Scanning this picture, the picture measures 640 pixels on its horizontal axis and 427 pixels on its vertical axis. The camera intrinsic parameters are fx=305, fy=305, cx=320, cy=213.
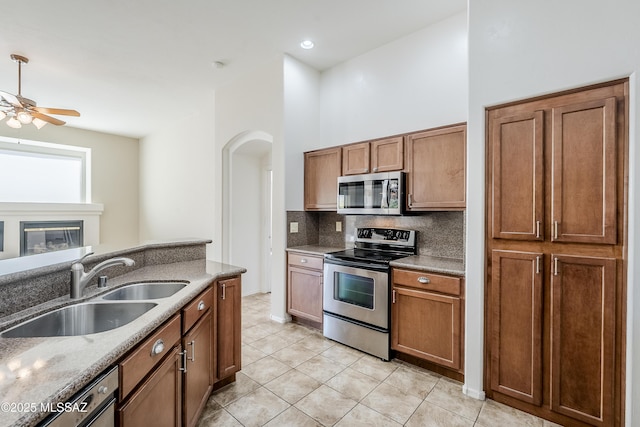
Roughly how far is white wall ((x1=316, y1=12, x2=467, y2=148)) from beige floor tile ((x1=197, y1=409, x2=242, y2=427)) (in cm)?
301

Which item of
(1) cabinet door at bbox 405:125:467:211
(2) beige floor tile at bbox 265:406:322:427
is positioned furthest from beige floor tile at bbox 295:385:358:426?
(1) cabinet door at bbox 405:125:467:211

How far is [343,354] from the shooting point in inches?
116

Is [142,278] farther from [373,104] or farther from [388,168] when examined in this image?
[373,104]

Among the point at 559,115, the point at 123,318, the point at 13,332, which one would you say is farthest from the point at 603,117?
the point at 13,332

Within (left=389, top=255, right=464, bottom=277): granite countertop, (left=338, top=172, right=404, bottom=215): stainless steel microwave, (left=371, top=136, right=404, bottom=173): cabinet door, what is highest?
(left=371, top=136, right=404, bottom=173): cabinet door

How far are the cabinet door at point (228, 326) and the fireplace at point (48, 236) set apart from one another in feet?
18.1

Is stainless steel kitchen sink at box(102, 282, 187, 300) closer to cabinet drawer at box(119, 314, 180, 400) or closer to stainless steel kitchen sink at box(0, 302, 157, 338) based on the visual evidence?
stainless steel kitchen sink at box(0, 302, 157, 338)

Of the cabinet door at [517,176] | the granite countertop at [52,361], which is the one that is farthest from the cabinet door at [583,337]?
the granite countertop at [52,361]

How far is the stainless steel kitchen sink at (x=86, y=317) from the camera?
1.44 m

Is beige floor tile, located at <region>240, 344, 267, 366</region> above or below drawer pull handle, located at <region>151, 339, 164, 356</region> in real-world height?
below

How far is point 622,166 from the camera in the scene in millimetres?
1742

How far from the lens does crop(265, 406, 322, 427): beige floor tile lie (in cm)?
196

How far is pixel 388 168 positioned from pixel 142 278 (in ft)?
7.73

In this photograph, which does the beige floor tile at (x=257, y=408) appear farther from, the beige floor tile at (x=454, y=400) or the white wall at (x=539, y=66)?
the white wall at (x=539, y=66)
